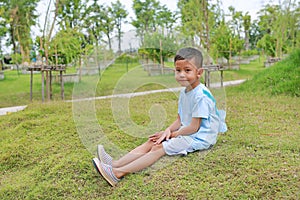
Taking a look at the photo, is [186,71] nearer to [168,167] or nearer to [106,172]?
[168,167]

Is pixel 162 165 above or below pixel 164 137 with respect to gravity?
below

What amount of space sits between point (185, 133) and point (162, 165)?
1.11 feet

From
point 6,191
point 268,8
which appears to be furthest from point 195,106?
point 268,8

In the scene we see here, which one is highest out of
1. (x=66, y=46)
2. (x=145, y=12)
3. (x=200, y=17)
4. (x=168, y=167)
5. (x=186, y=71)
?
(x=145, y=12)

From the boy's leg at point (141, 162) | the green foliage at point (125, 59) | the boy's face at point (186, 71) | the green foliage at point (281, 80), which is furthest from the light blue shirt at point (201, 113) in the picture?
the green foliage at point (281, 80)

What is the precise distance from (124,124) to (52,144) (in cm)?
87

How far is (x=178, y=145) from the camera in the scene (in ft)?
9.65

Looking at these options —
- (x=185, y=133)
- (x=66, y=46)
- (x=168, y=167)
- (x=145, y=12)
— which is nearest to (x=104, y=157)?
(x=168, y=167)

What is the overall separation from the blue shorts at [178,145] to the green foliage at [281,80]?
4334 millimetres

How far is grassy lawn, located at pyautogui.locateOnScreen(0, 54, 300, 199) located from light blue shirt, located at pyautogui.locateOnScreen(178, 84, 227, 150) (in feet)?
0.55

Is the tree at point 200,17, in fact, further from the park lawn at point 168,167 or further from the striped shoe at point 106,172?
the striped shoe at point 106,172

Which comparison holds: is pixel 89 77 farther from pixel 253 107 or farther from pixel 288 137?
pixel 253 107

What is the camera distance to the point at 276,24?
46.0ft

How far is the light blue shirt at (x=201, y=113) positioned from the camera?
115 inches
